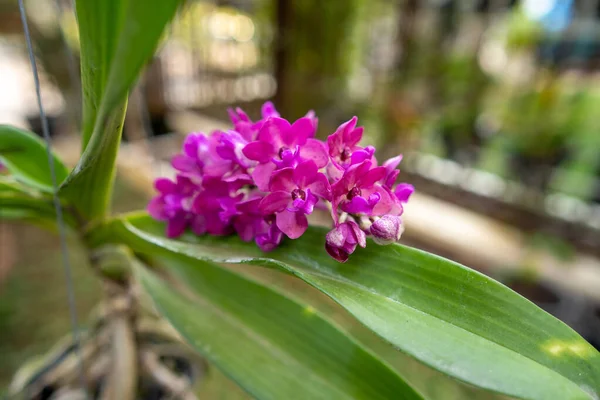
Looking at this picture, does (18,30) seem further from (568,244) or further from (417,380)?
(568,244)

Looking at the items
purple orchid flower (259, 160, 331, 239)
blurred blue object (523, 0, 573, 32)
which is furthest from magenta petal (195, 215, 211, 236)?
blurred blue object (523, 0, 573, 32)

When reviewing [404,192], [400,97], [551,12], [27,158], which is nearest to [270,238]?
[404,192]

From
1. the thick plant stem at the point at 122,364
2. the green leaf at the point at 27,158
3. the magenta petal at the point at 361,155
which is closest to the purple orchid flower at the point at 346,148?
the magenta petal at the point at 361,155

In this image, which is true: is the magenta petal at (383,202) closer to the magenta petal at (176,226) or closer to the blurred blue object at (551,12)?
the magenta petal at (176,226)

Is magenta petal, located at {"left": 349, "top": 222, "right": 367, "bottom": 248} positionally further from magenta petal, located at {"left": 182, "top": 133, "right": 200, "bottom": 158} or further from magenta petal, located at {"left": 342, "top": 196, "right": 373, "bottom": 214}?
magenta petal, located at {"left": 182, "top": 133, "right": 200, "bottom": 158}

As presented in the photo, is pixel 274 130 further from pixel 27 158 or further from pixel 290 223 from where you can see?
pixel 27 158
